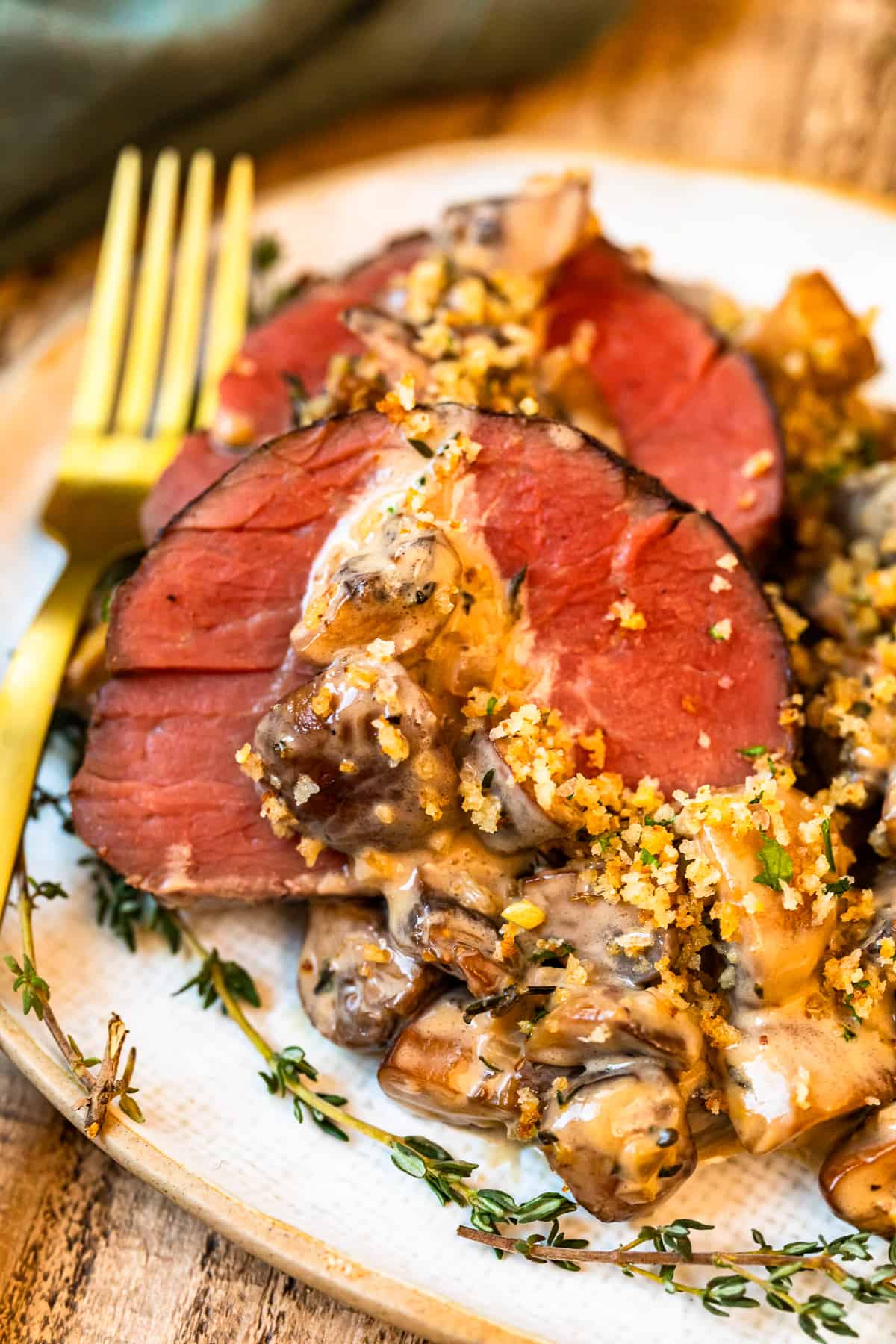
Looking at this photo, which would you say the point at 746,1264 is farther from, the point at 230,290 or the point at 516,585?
the point at 230,290

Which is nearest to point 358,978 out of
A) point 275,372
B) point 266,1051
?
point 266,1051

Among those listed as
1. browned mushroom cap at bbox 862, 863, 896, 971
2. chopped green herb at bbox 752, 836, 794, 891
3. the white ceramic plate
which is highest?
chopped green herb at bbox 752, 836, 794, 891

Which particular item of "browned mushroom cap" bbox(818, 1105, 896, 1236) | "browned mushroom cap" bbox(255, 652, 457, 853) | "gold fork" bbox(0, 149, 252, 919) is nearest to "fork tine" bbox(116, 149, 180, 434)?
"gold fork" bbox(0, 149, 252, 919)

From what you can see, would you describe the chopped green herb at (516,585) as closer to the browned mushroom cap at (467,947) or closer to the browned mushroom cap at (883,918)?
the browned mushroom cap at (467,947)

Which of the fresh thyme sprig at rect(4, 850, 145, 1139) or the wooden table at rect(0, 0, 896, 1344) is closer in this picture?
the fresh thyme sprig at rect(4, 850, 145, 1139)

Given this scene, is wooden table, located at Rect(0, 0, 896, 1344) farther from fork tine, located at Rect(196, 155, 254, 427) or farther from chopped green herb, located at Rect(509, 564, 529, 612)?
chopped green herb, located at Rect(509, 564, 529, 612)

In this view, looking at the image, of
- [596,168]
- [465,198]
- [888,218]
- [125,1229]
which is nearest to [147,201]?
[465,198]
